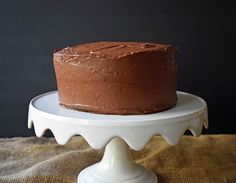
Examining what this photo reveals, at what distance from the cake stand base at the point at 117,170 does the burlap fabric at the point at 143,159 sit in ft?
0.20

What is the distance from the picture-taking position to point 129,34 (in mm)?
1228

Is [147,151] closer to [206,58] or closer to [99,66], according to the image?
[206,58]

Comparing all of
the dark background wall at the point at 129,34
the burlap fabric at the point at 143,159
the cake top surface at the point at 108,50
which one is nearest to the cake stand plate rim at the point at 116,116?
the cake top surface at the point at 108,50

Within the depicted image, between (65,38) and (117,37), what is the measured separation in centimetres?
18

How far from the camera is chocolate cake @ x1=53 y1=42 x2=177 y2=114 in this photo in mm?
717

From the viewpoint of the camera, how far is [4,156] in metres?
1.13

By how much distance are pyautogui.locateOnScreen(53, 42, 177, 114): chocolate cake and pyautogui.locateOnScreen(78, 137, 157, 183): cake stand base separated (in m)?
0.19

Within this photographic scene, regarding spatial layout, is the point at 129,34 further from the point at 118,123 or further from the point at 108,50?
the point at 118,123

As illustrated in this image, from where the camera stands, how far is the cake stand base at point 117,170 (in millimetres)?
891

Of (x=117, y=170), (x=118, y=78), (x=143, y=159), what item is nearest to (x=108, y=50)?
(x=118, y=78)

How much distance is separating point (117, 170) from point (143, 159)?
0.65 ft

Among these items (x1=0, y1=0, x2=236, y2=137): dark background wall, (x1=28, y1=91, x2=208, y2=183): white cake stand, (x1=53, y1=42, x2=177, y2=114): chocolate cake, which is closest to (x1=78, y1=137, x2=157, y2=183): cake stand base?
(x1=28, y1=91, x2=208, y2=183): white cake stand

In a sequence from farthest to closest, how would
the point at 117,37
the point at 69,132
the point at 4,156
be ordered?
the point at 117,37 < the point at 4,156 < the point at 69,132

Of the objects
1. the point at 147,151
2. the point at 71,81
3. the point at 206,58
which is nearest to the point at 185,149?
the point at 147,151
